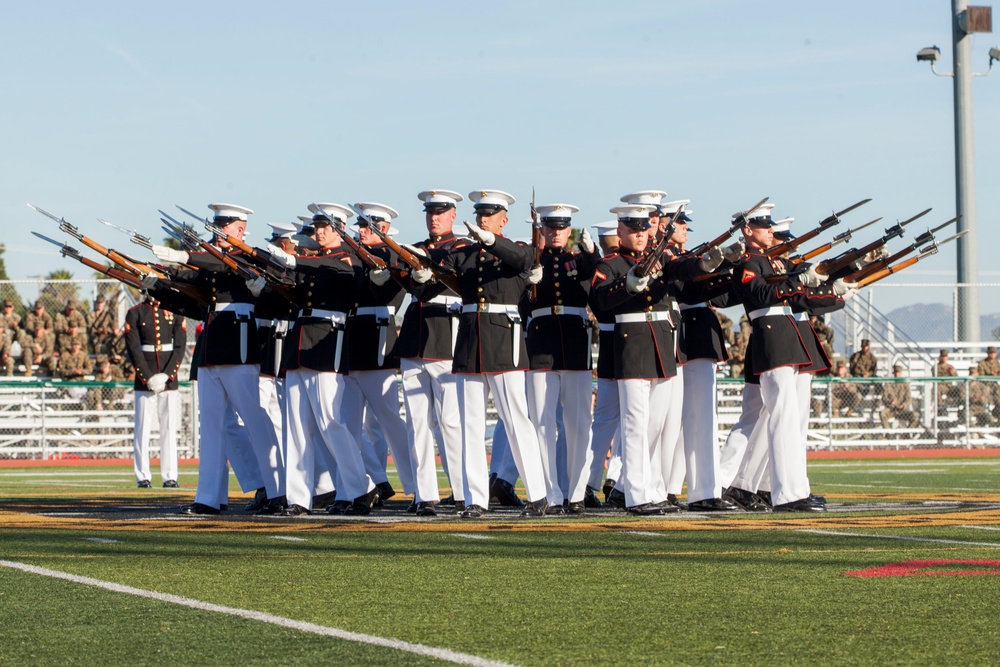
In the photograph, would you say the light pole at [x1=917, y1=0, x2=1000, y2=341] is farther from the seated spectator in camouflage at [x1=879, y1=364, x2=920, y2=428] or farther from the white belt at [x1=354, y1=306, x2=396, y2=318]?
the white belt at [x1=354, y1=306, x2=396, y2=318]

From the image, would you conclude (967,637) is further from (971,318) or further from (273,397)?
(971,318)

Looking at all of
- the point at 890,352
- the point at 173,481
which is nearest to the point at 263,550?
the point at 173,481

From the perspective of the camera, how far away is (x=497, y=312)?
1030cm

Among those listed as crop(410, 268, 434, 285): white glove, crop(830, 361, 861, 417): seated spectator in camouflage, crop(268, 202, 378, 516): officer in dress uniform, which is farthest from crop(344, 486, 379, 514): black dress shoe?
crop(830, 361, 861, 417): seated spectator in camouflage

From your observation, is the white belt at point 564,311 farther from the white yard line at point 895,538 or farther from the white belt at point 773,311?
the white yard line at point 895,538

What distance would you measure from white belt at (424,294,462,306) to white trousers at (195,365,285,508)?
147 centimetres

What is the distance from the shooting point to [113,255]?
1176 centimetres

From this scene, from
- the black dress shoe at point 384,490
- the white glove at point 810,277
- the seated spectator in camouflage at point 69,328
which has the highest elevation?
the seated spectator in camouflage at point 69,328

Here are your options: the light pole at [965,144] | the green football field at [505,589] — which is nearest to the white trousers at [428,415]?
the green football field at [505,589]

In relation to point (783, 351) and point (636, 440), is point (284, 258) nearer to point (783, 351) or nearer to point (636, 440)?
point (636, 440)

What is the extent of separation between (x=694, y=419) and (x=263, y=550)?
387cm

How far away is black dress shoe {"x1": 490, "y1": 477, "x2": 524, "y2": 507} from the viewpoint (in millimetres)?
12039

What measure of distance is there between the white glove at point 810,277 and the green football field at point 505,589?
1.59 m

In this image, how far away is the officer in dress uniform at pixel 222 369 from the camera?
1103 centimetres
